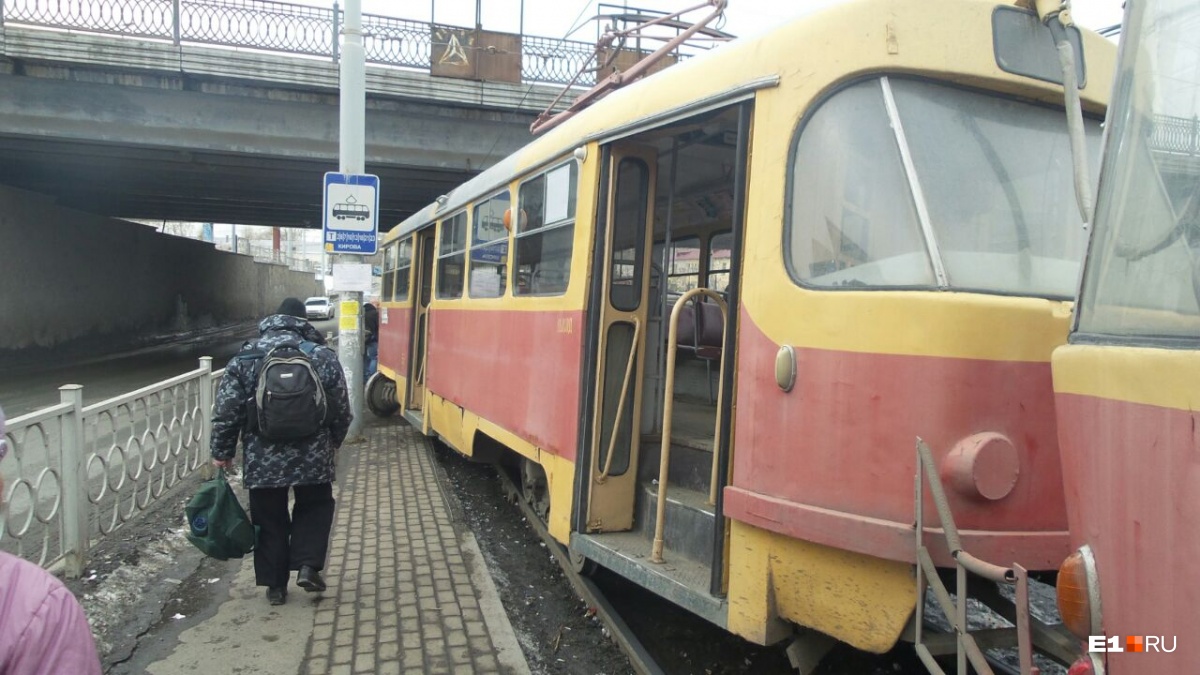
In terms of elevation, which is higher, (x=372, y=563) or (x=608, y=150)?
(x=608, y=150)

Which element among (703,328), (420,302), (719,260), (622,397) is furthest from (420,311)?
(622,397)

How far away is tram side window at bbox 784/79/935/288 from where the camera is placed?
2.65 m

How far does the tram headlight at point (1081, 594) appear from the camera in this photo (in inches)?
62.6

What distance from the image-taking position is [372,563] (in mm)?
4996

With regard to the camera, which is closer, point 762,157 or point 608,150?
point 762,157

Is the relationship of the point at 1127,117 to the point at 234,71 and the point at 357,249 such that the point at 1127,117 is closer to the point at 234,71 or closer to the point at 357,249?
the point at 357,249

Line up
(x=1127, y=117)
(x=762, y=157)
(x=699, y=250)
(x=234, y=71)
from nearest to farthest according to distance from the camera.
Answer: (x=1127, y=117) → (x=762, y=157) → (x=699, y=250) → (x=234, y=71)

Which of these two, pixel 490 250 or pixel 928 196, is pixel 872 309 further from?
pixel 490 250

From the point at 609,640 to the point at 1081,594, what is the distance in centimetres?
277

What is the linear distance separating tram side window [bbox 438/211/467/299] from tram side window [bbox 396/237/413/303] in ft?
6.44

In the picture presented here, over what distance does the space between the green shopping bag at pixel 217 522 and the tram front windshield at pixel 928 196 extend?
315cm

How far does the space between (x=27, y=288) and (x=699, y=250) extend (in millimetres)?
19354

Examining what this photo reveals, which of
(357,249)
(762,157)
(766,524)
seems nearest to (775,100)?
(762,157)

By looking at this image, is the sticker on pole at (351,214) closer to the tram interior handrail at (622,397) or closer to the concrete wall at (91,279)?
the tram interior handrail at (622,397)
